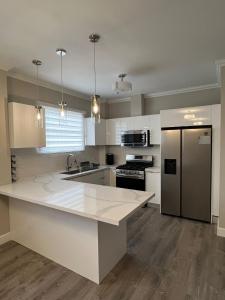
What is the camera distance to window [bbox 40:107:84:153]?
3.74 metres

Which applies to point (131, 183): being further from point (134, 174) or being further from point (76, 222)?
point (76, 222)

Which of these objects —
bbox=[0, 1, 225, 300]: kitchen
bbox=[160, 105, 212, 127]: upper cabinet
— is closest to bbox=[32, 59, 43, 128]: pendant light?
bbox=[0, 1, 225, 300]: kitchen

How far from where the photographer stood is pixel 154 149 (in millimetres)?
4559

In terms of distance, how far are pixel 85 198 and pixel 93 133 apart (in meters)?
2.66

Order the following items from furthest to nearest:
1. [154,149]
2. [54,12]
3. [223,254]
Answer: [154,149], [223,254], [54,12]

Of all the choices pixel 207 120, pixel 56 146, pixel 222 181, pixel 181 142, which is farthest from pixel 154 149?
pixel 56 146

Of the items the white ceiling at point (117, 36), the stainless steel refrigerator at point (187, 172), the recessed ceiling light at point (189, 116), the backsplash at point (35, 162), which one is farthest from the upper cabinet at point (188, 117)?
the backsplash at point (35, 162)

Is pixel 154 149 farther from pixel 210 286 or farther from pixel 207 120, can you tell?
pixel 210 286

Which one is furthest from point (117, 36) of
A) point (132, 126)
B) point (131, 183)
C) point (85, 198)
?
point (131, 183)

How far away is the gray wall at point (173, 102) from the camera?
13.0 feet

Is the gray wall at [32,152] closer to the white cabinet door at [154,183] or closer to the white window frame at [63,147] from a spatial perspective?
the white window frame at [63,147]

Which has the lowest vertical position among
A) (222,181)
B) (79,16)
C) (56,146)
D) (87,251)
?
(87,251)

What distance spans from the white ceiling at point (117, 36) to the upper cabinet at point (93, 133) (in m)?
1.46

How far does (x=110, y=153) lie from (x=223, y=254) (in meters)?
3.42
